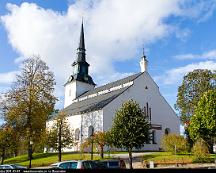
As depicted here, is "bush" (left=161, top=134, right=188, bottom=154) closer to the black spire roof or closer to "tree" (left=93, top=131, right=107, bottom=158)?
"tree" (left=93, top=131, right=107, bottom=158)

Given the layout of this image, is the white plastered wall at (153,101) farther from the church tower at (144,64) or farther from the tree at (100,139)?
the tree at (100,139)

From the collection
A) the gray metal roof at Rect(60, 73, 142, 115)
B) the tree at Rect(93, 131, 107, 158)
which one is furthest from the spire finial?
the tree at Rect(93, 131, 107, 158)

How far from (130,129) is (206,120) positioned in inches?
414

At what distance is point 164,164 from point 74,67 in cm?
5078

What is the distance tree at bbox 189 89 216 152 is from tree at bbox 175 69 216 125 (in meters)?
14.1

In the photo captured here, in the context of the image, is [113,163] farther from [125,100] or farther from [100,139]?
[125,100]

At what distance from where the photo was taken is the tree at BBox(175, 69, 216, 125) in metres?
57.9

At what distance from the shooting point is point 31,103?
49688 mm

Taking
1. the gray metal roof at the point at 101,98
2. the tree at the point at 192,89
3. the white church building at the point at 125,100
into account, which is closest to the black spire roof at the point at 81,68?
the gray metal roof at the point at 101,98

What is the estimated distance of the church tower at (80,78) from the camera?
8050 centimetres

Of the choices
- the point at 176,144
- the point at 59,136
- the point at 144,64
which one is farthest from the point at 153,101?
the point at 59,136

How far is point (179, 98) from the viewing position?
60.3m

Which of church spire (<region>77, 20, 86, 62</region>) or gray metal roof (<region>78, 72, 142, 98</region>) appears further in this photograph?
church spire (<region>77, 20, 86, 62</region>)

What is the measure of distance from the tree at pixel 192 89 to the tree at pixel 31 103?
Result: 77.6 feet
